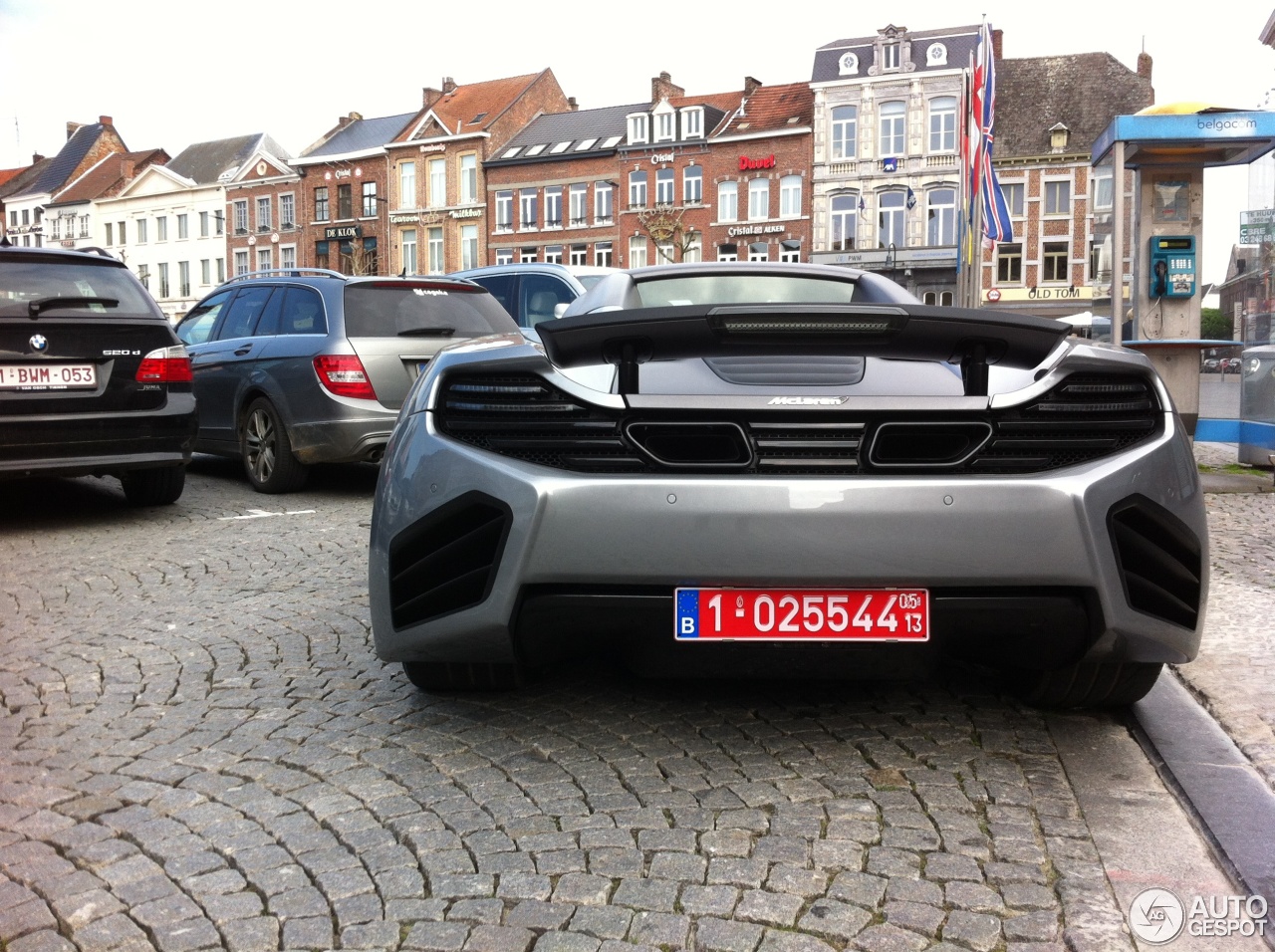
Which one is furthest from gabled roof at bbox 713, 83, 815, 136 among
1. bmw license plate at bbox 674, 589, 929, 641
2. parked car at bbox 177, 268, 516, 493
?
bmw license plate at bbox 674, 589, 929, 641

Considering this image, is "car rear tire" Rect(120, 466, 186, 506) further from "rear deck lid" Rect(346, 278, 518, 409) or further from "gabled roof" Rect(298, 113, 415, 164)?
"gabled roof" Rect(298, 113, 415, 164)

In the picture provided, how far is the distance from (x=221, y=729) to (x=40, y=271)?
4.71 meters

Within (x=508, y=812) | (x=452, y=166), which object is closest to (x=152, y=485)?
(x=508, y=812)

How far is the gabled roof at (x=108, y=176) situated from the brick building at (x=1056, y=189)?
170ft

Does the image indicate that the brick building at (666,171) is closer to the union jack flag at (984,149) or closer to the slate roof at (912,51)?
the slate roof at (912,51)

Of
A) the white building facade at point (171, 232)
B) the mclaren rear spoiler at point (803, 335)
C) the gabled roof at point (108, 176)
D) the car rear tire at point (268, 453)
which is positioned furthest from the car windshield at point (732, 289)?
the gabled roof at point (108, 176)

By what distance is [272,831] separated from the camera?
2.67 metres

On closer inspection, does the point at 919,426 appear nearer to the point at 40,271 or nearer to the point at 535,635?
the point at 535,635

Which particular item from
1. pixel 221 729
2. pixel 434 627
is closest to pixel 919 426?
pixel 434 627

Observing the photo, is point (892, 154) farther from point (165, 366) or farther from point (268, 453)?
point (165, 366)

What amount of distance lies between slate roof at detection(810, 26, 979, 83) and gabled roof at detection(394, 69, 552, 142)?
1705 cm

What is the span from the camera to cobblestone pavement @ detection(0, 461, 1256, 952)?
2.23 meters

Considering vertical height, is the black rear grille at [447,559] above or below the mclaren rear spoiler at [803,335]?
below

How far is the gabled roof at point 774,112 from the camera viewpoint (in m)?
50.6
